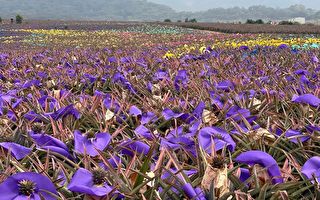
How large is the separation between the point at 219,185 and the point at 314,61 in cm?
318

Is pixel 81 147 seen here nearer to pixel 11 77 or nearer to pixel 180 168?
pixel 180 168

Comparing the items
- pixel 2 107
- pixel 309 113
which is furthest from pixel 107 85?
pixel 309 113

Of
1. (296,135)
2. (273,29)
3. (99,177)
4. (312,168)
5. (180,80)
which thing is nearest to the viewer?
(99,177)

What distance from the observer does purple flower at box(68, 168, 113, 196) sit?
1222 mm

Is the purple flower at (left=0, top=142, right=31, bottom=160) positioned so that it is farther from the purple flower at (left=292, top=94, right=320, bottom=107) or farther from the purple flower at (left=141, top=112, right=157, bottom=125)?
the purple flower at (left=292, top=94, right=320, bottom=107)

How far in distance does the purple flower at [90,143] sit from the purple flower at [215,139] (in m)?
0.35

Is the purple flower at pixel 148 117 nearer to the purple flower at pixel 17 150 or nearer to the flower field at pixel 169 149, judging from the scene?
the flower field at pixel 169 149

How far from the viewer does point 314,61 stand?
4.10 meters

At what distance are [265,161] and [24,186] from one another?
71cm

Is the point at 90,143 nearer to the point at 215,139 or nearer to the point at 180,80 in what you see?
the point at 215,139

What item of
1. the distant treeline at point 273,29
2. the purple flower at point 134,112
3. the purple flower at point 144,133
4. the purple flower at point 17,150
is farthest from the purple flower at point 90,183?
the distant treeline at point 273,29

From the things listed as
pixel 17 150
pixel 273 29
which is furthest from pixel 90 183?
pixel 273 29

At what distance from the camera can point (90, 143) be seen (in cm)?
164

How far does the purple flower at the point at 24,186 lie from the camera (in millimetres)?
1176
